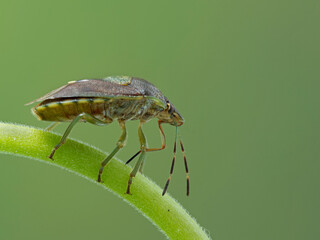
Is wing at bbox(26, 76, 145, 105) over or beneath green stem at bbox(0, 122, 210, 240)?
over

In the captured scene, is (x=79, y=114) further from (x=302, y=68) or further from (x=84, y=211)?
(x=302, y=68)

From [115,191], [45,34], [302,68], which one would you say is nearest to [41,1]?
[45,34]

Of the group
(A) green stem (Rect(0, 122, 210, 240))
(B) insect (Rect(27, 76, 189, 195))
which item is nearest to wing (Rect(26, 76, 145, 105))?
(B) insect (Rect(27, 76, 189, 195))

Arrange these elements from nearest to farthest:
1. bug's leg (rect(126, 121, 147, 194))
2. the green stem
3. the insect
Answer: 1. the green stem
2. bug's leg (rect(126, 121, 147, 194))
3. the insect

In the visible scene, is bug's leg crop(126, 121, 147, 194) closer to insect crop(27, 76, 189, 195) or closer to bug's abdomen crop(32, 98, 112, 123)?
insect crop(27, 76, 189, 195)

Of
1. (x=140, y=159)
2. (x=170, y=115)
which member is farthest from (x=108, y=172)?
(x=170, y=115)

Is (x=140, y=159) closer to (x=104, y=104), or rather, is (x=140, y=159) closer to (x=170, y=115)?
(x=104, y=104)

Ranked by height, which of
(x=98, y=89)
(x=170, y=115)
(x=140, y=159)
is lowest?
(x=140, y=159)

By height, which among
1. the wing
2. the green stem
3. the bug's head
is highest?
the wing
